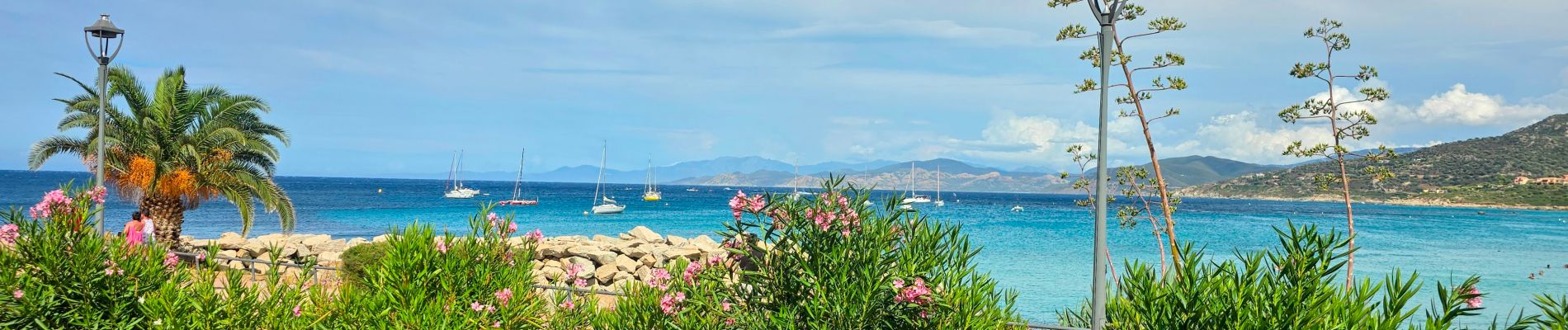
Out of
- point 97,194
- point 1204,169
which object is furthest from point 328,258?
point 1204,169

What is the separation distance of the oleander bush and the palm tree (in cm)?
1920

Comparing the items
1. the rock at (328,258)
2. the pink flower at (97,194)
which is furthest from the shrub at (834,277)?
the rock at (328,258)

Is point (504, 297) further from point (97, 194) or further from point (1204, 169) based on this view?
point (1204, 169)

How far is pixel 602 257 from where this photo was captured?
23.1 m

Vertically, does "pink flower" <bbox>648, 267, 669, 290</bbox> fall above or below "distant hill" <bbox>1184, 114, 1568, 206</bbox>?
below

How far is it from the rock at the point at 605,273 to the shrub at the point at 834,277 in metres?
16.2

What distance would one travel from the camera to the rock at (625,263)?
2266 centimetres

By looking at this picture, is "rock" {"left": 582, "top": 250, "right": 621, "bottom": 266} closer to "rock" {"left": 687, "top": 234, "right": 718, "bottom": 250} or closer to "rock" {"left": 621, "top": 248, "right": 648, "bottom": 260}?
"rock" {"left": 621, "top": 248, "right": 648, "bottom": 260}

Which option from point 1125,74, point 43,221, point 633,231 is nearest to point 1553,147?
point 633,231

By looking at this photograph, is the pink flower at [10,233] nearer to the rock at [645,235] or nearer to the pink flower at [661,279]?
the pink flower at [661,279]

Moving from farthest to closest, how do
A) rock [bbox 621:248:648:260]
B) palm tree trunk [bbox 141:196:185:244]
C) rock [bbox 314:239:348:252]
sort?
1. rock [bbox 314:239:348:252]
2. rock [bbox 621:248:648:260]
3. palm tree trunk [bbox 141:196:185:244]

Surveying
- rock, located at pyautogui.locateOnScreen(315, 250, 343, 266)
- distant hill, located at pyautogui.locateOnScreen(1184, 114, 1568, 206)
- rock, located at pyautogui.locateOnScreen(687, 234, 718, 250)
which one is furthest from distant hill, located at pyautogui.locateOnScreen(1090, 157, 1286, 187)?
rock, located at pyautogui.locateOnScreen(315, 250, 343, 266)

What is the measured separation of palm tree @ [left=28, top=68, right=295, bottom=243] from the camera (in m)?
18.3

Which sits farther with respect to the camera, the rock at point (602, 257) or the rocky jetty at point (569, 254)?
the rock at point (602, 257)
